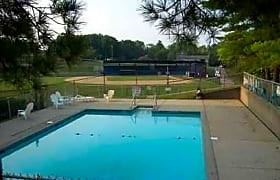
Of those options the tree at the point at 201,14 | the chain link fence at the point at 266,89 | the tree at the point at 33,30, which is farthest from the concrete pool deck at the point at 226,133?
the tree at the point at 33,30

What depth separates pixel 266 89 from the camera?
11.9m

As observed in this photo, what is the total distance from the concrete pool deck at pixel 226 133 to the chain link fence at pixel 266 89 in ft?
2.52

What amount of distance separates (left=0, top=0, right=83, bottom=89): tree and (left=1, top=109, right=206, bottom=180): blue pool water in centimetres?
476

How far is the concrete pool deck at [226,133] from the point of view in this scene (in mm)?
6531

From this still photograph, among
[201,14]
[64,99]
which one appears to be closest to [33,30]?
[201,14]

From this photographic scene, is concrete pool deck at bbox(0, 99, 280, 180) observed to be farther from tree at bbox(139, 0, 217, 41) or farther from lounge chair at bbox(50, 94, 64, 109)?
tree at bbox(139, 0, 217, 41)

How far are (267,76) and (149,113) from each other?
5587 millimetres

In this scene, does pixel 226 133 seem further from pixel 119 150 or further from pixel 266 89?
pixel 266 89

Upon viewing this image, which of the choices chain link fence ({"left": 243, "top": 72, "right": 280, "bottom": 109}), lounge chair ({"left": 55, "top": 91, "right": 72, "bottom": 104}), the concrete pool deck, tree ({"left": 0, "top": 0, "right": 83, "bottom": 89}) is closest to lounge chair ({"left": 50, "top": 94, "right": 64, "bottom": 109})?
the concrete pool deck

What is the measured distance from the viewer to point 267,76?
53.7 feet

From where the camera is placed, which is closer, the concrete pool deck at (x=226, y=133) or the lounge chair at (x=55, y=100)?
the concrete pool deck at (x=226, y=133)

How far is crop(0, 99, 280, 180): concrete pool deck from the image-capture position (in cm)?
653

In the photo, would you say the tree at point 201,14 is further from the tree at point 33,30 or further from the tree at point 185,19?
the tree at point 33,30

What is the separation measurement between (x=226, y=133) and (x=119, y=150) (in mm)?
2771
